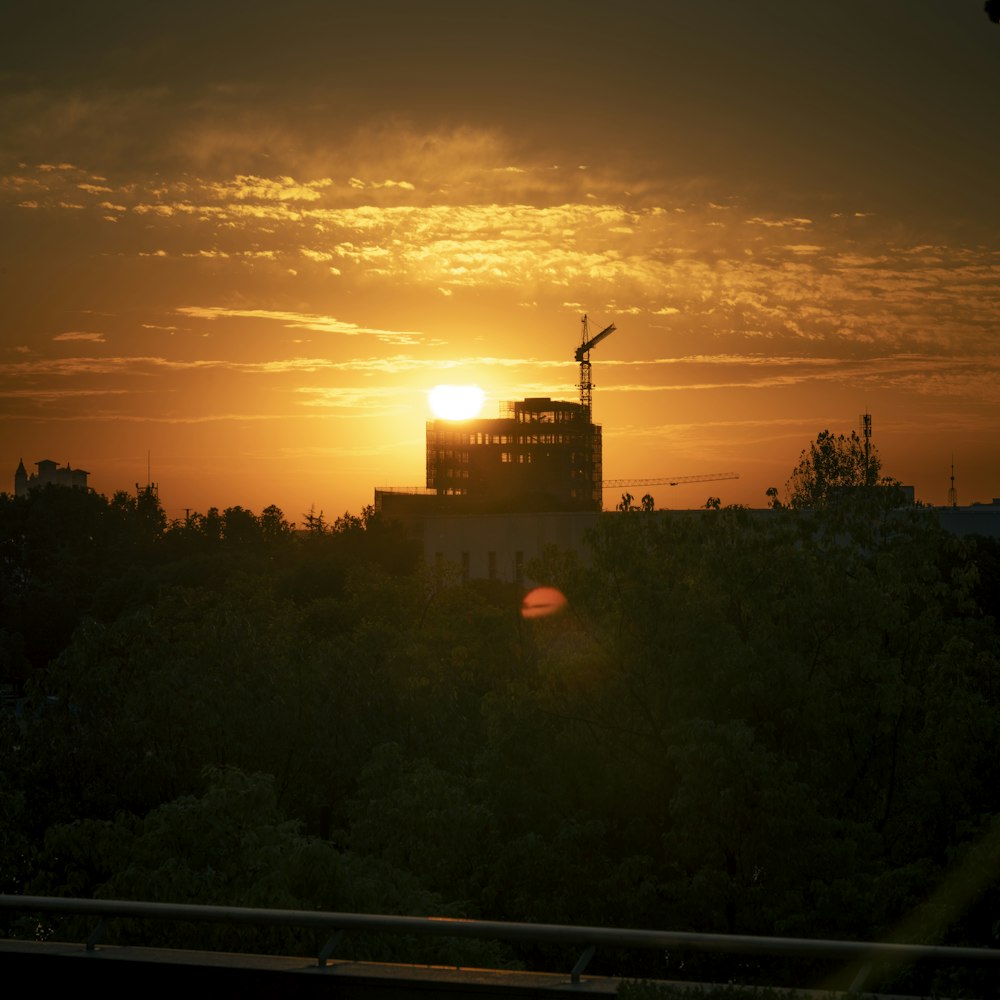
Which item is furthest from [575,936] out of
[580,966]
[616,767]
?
[616,767]

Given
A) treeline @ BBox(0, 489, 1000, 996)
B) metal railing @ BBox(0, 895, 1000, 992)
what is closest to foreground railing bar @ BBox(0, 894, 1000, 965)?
metal railing @ BBox(0, 895, 1000, 992)

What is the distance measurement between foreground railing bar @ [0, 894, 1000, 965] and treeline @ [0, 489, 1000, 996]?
6.23m

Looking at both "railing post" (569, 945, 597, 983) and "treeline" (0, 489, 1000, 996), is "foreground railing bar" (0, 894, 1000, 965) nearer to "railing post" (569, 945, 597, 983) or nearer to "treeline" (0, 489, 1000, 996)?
"railing post" (569, 945, 597, 983)

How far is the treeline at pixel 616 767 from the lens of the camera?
19.6m

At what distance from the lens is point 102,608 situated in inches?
4338

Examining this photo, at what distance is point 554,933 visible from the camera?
316 inches

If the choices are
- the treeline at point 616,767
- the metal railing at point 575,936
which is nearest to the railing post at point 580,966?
the metal railing at point 575,936

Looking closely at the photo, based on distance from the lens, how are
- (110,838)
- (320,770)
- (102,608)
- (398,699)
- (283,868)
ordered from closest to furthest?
(283,868) < (110,838) < (320,770) < (398,699) < (102,608)

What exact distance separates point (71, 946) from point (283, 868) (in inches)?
410

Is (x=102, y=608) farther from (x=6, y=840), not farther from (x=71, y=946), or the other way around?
(x=71, y=946)

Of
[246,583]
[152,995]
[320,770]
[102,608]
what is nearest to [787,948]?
[152,995]

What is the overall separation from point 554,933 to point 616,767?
584 inches

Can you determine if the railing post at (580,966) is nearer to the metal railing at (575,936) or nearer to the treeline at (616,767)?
the metal railing at (575,936)

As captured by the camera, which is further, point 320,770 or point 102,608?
point 102,608
